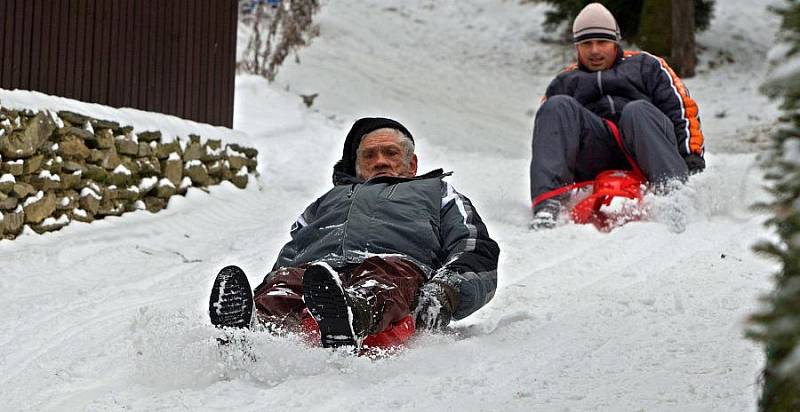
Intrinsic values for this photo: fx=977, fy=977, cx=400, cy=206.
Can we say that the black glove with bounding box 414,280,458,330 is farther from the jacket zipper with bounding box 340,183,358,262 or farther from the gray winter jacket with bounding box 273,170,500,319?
the jacket zipper with bounding box 340,183,358,262

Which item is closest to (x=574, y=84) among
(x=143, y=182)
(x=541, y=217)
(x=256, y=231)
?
(x=541, y=217)

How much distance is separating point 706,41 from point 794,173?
14.5m

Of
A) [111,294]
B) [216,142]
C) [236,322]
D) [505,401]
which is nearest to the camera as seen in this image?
[505,401]

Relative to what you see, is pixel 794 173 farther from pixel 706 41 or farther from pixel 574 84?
pixel 706 41

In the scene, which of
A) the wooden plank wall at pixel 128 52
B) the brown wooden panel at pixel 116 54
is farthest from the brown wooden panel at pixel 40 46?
the brown wooden panel at pixel 116 54

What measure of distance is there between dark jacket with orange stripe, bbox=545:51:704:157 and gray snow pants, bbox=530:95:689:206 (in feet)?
0.37

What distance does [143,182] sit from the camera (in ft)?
19.7

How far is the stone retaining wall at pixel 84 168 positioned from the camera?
16.2ft

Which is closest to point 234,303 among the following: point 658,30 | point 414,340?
point 414,340

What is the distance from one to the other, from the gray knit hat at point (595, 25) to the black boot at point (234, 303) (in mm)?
3767

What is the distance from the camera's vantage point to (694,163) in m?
5.68

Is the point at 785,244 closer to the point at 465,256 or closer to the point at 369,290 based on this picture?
the point at 369,290

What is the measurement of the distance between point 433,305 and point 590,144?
305 centimetres

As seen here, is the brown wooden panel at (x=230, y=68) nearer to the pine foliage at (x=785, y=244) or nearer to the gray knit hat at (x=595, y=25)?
the gray knit hat at (x=595, y=25)
